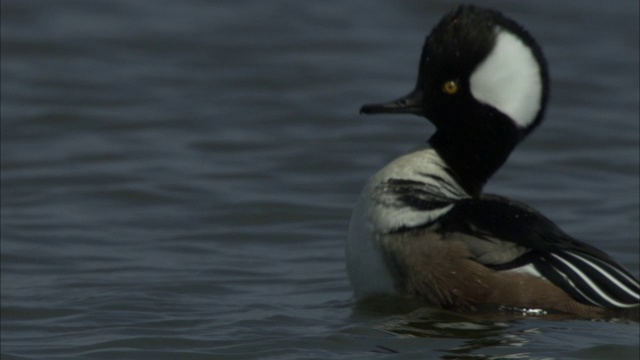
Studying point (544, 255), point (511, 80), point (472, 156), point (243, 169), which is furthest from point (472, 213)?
point (243, 169)

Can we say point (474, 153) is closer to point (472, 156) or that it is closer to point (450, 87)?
point (472, 156)

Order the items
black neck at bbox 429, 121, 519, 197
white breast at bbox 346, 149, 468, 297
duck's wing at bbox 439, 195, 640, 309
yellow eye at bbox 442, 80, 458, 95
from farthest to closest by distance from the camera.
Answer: black neck at bbox 429, 121, 519, 197
yellow eye at bbox 442, 80, 458, 95
white breast at bbox 346, 149, 468, 297
duck's wing at bbox 439, 195, 640, 309

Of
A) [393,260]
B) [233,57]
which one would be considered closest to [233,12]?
[233,57]

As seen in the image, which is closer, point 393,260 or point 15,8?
point 393,260

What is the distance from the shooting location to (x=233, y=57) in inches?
555

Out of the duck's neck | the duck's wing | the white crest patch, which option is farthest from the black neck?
the duck's wing

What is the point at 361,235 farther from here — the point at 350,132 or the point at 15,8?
the point at 15,8

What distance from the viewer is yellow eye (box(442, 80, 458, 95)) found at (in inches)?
316

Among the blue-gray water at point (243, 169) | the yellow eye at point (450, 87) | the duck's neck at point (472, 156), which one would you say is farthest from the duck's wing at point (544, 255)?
the yellow eye at point (450, 87)

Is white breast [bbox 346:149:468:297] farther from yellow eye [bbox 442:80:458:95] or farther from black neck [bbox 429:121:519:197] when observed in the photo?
yellow eye [bbox 442:80:458:95]

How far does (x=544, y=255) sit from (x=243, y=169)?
4153 millimetres

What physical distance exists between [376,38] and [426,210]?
23.1ft

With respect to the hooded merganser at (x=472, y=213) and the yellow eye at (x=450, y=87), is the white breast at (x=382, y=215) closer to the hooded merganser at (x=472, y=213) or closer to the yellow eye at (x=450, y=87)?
the hooded merganser at (x=472, y=213)

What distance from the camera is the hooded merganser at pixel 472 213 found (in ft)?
24.4
